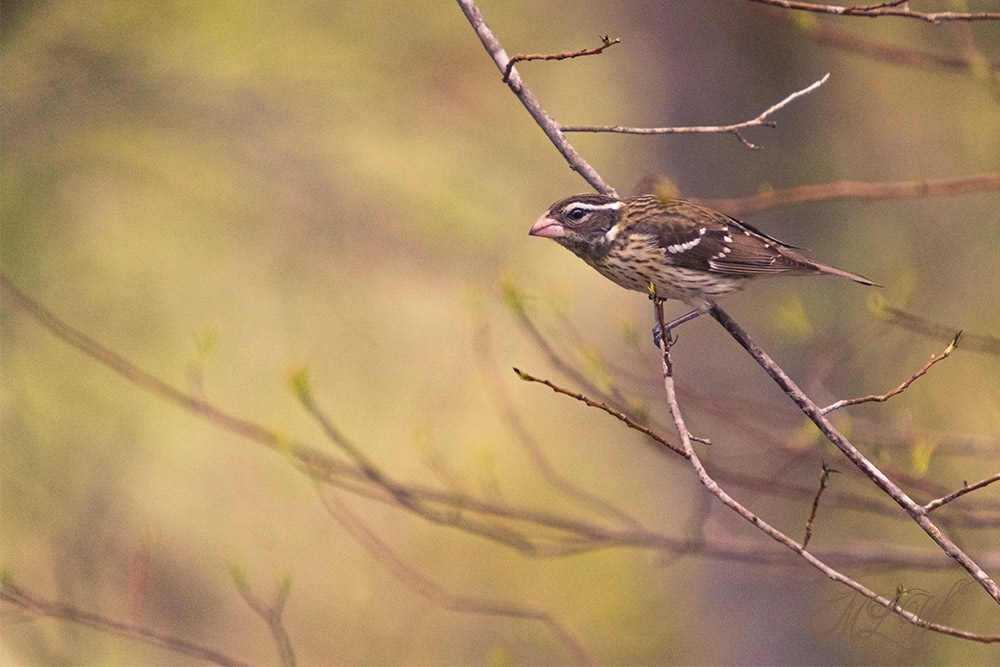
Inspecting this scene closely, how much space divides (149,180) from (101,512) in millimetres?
2202

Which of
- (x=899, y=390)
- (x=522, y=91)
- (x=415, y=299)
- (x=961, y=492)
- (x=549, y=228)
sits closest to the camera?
(x=961, y=492)

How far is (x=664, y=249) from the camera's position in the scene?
3.68 metres

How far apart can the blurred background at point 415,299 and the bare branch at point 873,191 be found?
58 centimetres

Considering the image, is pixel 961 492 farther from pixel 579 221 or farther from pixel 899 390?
pixel 579 221

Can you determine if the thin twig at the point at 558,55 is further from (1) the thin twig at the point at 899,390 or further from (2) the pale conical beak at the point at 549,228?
(1) the thin twig at the point at 899,390

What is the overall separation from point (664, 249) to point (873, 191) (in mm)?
815

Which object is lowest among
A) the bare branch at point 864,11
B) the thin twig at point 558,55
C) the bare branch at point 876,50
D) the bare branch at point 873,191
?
the bare branch at point 873,191

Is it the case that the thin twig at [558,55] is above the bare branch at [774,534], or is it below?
above

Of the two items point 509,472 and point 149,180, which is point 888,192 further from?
point 509,472

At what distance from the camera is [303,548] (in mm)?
7891

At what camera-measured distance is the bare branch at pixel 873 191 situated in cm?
346

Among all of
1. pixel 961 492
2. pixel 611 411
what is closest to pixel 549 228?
pixel 611 411

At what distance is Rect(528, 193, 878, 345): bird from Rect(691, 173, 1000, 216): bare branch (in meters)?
0.13

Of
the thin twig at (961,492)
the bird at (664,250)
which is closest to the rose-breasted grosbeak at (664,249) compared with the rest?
the bird at (664,250)
